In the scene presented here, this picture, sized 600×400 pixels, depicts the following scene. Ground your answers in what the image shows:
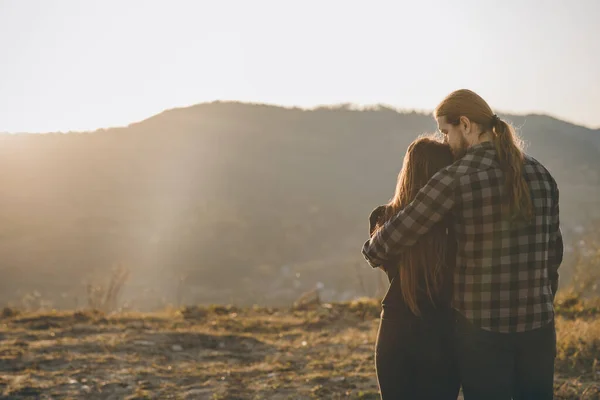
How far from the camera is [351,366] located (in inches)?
225

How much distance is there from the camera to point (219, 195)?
50.8 metres

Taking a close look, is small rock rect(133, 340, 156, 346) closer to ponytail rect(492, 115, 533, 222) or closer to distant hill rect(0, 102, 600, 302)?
ponytail rect(492, 115, 533, 222)

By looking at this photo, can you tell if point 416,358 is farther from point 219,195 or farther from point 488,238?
point 219,195

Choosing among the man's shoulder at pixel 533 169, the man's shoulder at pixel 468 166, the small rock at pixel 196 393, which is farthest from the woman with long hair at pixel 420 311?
the small rock at pixel 196 393

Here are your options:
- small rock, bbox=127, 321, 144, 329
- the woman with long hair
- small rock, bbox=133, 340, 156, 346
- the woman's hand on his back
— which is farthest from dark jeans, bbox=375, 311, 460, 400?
small rock, bbox=127, 321, 144, 329

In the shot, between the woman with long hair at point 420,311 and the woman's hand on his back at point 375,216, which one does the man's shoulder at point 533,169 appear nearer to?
the woman with long hair at point 420,311

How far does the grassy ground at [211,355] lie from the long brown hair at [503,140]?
3028 mm

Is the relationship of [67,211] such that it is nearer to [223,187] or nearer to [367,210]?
[223,187]

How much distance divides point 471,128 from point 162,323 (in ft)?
21.7

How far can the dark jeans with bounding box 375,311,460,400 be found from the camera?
2.19 meters

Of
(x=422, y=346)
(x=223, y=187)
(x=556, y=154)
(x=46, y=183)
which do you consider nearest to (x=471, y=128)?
(x=422, y=346)

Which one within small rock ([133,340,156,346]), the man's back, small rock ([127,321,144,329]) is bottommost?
small rock ([127,321,144,329])

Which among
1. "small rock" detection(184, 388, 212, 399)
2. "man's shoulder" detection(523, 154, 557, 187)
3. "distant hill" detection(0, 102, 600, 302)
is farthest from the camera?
"distant hill" detection(0, 102, 600, 302)

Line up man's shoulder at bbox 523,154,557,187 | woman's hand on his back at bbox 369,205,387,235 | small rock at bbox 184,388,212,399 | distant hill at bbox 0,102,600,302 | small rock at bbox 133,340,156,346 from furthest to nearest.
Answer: distant hill at bbox 0,102,600,302, small rock at bbox 133,340,156,346, small rock at bbox 184,388,212,399, woman's hand on his back at bbox 369,205,387,235, man's shoulder at bbox 523,154,557,187
